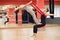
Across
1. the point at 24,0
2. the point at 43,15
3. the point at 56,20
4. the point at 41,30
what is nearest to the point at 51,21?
the point at 56,20

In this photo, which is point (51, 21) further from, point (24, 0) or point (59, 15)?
point (24, 0)

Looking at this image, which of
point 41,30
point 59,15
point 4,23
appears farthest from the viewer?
point 59,15

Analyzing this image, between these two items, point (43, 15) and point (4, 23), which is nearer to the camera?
point (43, 15)

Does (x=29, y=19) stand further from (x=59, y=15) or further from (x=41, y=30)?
(x=41, y=30)

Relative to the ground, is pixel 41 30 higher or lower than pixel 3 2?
lower

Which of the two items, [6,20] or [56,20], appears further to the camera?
[56,20]

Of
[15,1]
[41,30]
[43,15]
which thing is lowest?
[41,30]

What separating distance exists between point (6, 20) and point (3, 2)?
2.70 metres

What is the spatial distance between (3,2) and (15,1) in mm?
1647

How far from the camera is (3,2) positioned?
24.0m

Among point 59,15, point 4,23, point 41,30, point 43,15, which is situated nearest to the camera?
point 43,15

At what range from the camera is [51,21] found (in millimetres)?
24484

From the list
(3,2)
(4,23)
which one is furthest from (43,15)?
(3,2)

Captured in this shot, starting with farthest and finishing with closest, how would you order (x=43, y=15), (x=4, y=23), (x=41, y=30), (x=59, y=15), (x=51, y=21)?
(x=59, y=15)
(x=51, y=21)
(x=4, y=23)
(x=41, y=30)
(x=43, y=15)
